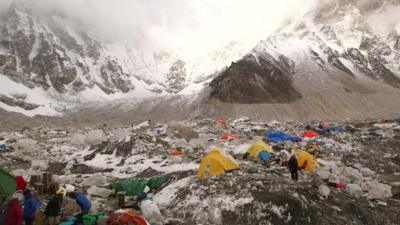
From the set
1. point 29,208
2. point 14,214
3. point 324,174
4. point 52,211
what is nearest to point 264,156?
point 324,174

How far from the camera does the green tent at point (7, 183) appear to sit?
1312 cm

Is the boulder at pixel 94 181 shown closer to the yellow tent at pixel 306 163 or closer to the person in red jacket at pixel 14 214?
the person in red jacket at pixel 14 214

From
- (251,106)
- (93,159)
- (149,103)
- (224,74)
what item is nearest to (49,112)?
(149,103)

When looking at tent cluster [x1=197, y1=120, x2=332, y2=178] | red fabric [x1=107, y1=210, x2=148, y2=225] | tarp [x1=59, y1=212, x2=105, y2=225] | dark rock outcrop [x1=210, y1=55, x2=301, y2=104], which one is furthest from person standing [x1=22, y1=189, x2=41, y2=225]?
dark rock outcrop [x1=210, y1=55, x2=301, y2=104]

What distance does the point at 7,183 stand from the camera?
13.6m

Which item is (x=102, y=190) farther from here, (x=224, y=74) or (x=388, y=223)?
(x=224, y=74)

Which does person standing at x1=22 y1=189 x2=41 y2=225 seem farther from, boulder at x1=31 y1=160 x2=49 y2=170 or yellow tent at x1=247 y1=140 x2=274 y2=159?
boulder at x1=31 y1=160 x2=49 y2=170

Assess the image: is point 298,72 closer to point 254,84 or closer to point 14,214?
point 254,84

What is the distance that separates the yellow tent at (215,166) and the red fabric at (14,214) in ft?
24.5

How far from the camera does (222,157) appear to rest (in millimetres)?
17344

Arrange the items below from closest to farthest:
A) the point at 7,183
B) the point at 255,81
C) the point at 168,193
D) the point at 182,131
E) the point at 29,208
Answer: the point at 29,208
the point at 7,183
the point at 168,193
the point at 182,131
the point at 255,81

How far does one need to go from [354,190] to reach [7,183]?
37.8ft

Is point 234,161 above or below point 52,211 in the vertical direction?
above

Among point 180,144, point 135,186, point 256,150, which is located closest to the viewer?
point 135,186
